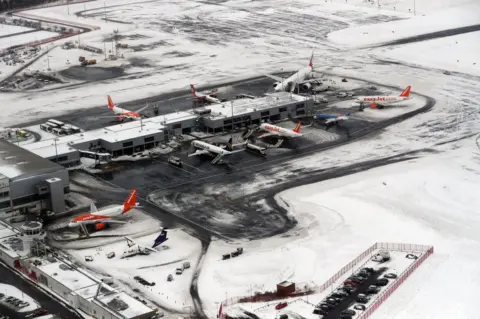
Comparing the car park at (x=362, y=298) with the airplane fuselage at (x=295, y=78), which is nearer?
the car park at (x=362, y=298)

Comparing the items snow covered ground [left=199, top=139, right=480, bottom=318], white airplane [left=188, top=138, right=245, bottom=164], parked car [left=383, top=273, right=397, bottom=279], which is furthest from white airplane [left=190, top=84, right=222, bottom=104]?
parked car [left=383, top=273, right=397, bottom=279]

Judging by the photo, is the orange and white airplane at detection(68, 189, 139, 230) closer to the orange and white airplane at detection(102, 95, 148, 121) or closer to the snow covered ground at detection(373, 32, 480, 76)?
the orange and white airplane at detection(102, 95, 148, 121)

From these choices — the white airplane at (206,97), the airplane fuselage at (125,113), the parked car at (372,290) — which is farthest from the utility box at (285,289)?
the white airplane at (206,97)

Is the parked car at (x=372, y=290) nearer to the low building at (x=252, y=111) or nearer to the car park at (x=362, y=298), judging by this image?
the car park at (x=362, y=298)

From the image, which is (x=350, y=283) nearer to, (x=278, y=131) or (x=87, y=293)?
(x=87, y=293)

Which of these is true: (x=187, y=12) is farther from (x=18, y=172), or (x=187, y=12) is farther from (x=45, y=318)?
(x=45, y=318)

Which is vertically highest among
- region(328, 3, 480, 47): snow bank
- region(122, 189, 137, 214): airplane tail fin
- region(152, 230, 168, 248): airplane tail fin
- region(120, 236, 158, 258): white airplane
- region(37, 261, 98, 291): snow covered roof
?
region(328, 3, 480, 47): snow bank

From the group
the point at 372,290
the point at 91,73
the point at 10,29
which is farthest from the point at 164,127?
the point at 10,29
